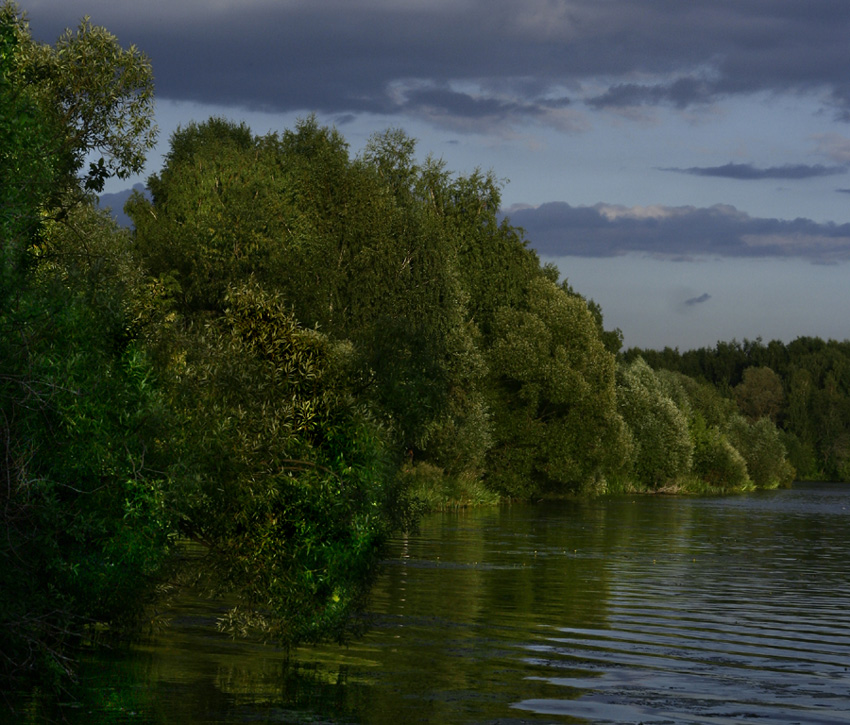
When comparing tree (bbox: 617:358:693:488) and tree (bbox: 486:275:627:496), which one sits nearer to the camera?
tree (bbox: 486:275:627:496)

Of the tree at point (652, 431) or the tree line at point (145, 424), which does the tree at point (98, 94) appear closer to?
the tree line at point (145, 424)

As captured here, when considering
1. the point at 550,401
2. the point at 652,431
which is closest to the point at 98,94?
the point at 550,401

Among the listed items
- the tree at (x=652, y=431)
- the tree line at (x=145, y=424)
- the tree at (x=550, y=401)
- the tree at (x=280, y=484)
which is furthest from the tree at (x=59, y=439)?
the tree at (x=652, y=431)

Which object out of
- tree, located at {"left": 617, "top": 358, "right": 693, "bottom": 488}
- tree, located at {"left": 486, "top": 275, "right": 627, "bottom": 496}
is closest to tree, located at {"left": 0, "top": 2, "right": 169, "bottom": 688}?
tree, located at {"left": 486, "top": 275, "right": 627, "bottom": 496}

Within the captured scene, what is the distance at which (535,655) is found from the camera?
2031 centimetres

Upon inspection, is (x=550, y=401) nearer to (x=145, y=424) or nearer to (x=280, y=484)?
(x=280, y=484)

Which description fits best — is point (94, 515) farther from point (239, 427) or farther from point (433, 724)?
point (433, 724)

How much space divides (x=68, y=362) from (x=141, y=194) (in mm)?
67526

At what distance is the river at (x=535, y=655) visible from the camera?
51.8ft

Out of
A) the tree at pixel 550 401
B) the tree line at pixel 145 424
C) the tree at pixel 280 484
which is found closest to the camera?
the tree line at pixel 145 424

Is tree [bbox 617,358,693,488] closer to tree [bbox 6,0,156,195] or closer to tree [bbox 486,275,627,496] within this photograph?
tree [bbox 486,275,627,496]

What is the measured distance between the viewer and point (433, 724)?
14789mm

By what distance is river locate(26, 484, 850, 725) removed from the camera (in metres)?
15.8

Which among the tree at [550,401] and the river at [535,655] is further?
the tree at [550,401]
